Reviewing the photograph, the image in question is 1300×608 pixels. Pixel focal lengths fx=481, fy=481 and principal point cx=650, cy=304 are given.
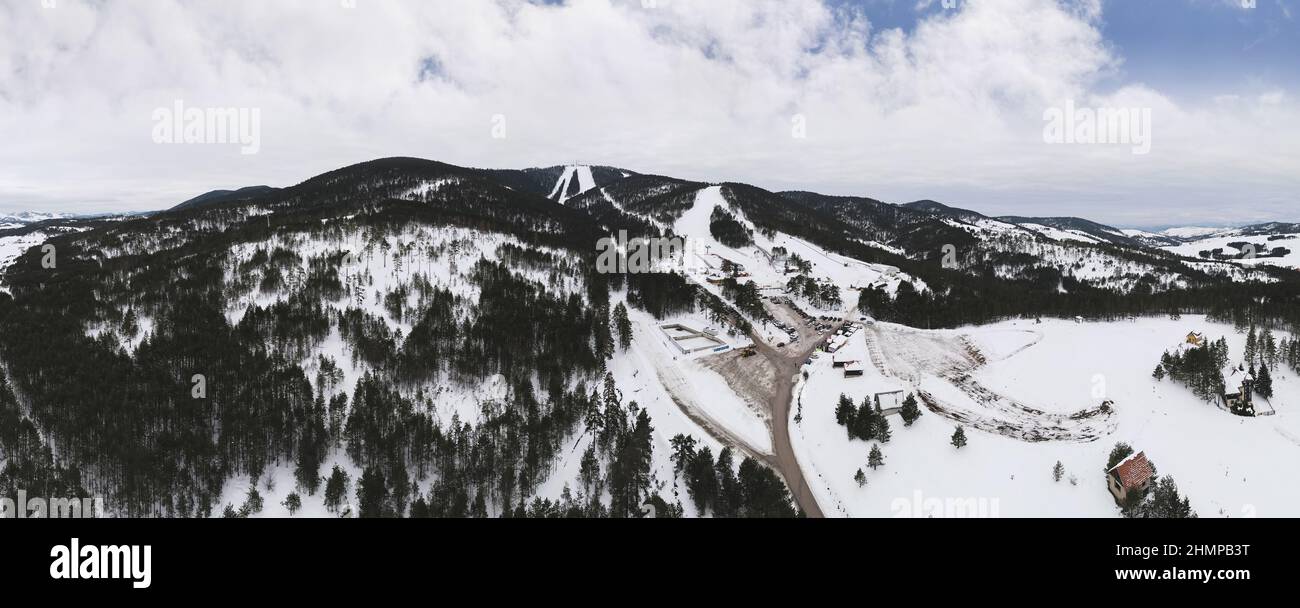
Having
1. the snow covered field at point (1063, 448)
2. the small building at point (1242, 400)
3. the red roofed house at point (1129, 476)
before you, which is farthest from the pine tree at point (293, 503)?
the small building at point (1242, 400)

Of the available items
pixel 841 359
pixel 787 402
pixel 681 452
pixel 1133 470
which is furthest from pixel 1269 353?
pixel 681 452

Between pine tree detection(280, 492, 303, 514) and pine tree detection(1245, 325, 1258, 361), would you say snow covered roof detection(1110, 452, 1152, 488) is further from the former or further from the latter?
pine tree detection(280, 492, 303, 514)

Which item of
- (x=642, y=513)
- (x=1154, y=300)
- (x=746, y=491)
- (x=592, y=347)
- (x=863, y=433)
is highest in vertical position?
(x=1154, y=300)

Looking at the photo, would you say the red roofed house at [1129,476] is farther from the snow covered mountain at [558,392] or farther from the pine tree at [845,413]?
the pine tree at [845,413]

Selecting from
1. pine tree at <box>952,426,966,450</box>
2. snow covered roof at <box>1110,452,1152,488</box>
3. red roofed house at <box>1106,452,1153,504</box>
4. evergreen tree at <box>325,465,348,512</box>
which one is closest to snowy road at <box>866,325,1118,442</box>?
Answer: pine tree at <box>952,426,966,450</box>

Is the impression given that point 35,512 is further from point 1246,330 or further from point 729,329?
point 1246,330

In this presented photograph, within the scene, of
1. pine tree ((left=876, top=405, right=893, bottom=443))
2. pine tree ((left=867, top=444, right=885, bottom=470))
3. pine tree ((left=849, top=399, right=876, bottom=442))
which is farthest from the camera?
pine tree ((left=849, top=399, right=876, bottom=442))
